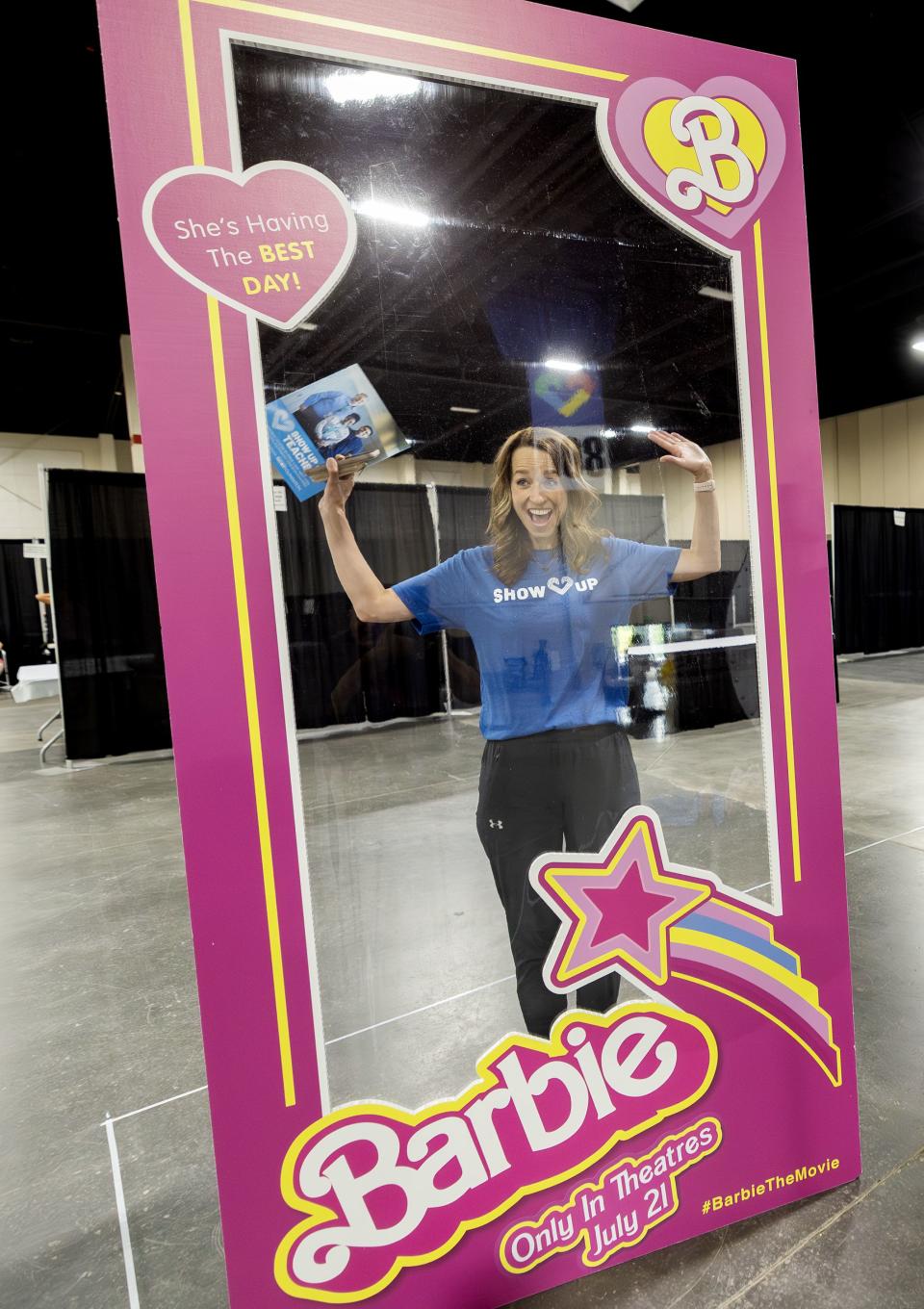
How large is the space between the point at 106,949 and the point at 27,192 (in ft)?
16.4

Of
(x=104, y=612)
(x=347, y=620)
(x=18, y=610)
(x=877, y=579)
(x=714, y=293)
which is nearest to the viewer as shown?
(x=347, y=620)

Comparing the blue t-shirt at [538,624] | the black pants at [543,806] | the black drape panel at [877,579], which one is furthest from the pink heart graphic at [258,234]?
the black drape panel at [877,579]

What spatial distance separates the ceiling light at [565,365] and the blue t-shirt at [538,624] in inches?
9.4

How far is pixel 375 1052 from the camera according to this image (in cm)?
99

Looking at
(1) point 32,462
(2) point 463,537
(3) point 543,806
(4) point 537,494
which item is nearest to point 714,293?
(4) point 537,494

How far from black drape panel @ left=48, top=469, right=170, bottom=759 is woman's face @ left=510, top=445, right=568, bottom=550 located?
5.23 metres

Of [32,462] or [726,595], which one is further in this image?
[32,462]

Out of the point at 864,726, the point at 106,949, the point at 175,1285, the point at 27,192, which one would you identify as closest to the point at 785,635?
the point at 175,1285

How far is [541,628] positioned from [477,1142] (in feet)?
2.46

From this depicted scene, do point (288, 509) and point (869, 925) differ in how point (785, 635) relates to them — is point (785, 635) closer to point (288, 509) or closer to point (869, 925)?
point (288, 509)

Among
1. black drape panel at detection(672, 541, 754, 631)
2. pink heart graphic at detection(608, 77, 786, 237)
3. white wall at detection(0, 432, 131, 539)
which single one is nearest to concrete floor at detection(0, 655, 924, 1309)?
black drape panel at detection(672, 541, 754, 631)

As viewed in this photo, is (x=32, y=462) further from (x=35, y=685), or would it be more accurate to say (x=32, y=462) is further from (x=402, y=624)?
(x=402, y=624)

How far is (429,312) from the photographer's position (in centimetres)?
93

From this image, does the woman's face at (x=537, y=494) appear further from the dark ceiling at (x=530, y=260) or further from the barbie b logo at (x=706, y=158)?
the barbie b logo at (x=706, y=158)
